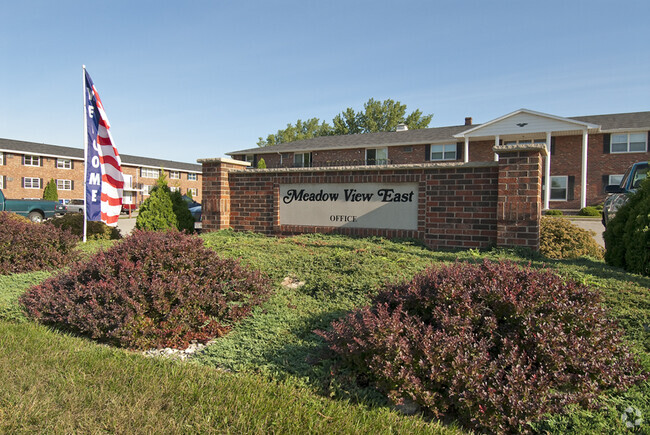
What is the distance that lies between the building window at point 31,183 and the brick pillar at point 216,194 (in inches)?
1630

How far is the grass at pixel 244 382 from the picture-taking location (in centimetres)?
256

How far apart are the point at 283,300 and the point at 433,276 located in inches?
71.4

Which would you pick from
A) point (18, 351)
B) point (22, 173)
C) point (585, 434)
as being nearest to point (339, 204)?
point (18, 351)

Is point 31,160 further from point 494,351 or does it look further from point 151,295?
point 494,351

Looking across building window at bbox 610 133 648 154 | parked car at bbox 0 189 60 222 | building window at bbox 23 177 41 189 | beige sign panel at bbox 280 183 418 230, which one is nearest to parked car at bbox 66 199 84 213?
parked car at bbox 0 189 60 222

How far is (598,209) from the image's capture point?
25.8 meters

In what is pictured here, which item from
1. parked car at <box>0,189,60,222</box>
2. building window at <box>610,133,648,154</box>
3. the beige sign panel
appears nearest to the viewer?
the beige sign panel

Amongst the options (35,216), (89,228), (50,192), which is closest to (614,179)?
(89,228)

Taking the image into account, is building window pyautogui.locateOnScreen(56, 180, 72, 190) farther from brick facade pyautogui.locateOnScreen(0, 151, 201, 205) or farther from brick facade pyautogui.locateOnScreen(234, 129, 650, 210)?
brick facade pyautogui.locateOnScreen(234, 129, 650, 210)

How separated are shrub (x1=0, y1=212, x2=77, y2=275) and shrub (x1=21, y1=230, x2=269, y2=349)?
2286 millimetres

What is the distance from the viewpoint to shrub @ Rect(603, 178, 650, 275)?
559 cm

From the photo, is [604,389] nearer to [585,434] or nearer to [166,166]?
[585,434]

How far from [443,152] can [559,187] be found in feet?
24.8

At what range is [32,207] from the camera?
24781 mm
